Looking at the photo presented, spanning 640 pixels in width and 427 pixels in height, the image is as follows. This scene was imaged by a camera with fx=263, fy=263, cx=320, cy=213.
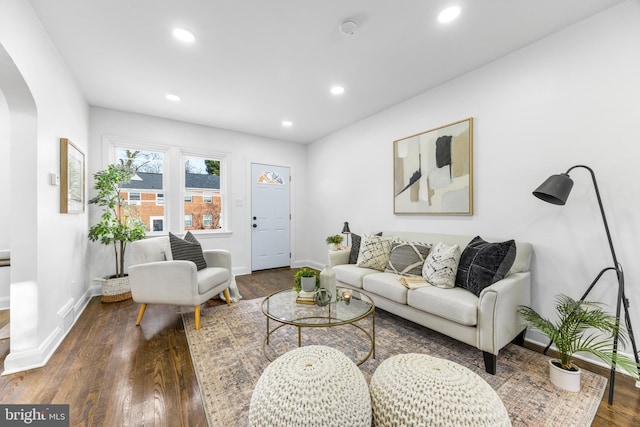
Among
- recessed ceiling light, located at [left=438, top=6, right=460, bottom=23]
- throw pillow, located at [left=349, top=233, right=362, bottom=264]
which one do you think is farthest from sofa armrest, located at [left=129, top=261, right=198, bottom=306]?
recessed ceiling light, located at [left=438, top=6, right=460, bottom=23]

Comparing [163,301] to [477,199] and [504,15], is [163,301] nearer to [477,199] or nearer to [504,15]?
[477,199]

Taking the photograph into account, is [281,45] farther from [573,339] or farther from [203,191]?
[573,339]

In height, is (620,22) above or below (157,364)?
above

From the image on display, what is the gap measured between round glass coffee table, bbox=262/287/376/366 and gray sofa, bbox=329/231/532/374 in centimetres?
41

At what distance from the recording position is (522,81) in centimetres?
236

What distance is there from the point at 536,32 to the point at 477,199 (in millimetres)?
1447

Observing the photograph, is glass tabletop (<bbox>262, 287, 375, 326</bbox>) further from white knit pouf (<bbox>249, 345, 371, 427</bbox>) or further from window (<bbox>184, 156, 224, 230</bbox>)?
window (<bbox>184, 156, 224, 230</bbox>)

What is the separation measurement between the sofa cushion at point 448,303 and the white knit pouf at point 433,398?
78cm

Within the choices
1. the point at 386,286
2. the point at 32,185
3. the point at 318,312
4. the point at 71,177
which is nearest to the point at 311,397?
the point at 318,312

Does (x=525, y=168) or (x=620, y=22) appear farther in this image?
(x=525, y=168)

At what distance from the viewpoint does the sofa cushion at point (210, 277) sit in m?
2.58

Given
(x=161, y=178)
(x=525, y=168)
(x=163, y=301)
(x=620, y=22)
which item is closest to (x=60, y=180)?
(x=163, y=301)

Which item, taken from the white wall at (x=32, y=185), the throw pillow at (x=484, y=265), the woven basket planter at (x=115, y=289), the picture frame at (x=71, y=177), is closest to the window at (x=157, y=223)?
the woven basket planter at (x=115, y=289)

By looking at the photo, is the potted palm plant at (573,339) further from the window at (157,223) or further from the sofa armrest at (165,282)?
the window at (157,223)
